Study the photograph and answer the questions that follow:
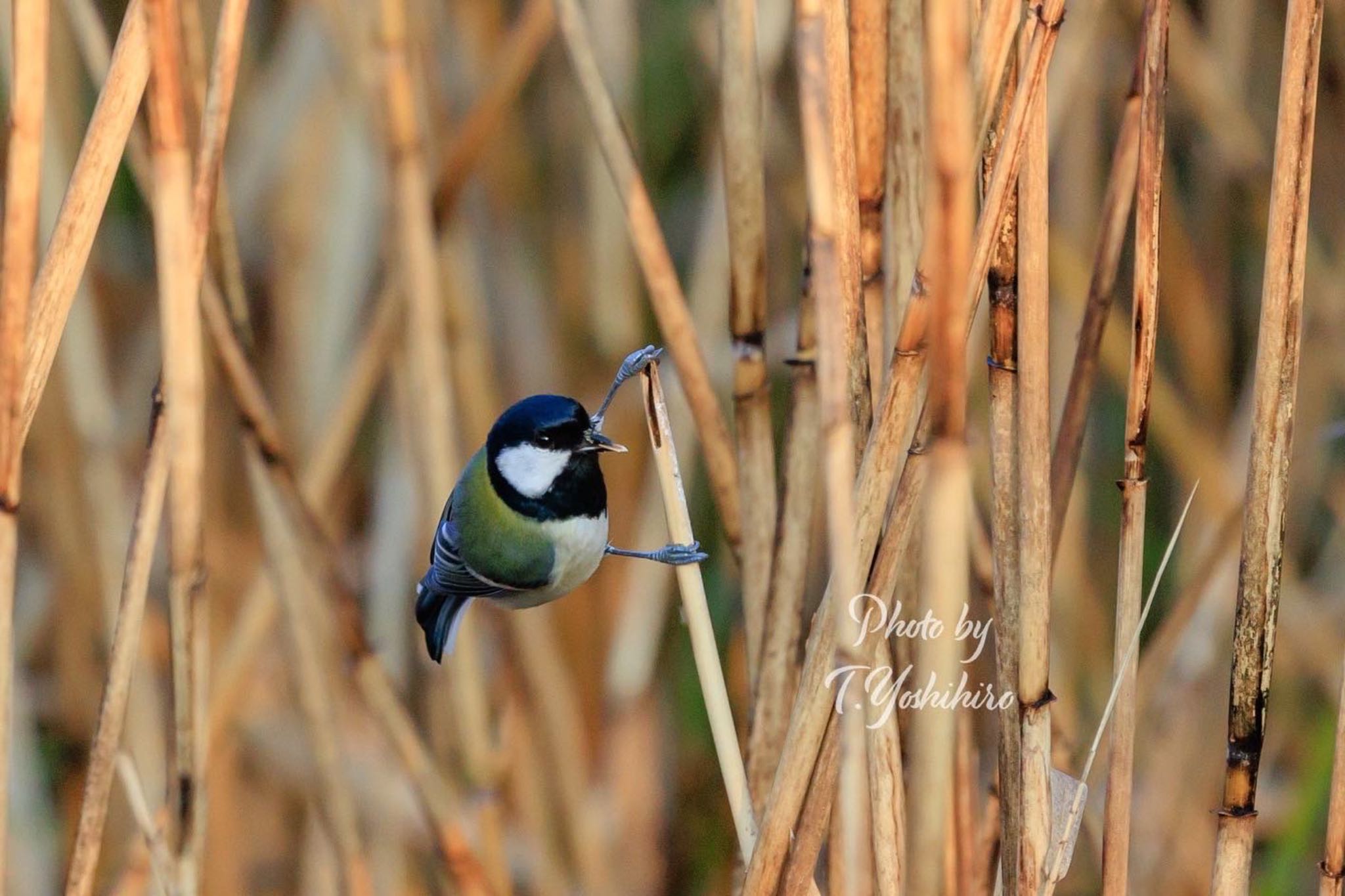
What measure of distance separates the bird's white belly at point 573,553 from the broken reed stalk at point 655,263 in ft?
0.68

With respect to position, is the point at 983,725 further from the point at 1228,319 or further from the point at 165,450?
the point at 165,450

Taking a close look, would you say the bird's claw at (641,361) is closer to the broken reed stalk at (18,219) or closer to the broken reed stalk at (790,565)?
the broken reed stalk at (790,565)

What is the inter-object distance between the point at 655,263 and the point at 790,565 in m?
0.28

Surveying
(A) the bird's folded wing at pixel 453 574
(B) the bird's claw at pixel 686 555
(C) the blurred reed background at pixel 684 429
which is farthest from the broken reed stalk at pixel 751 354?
(A) the bird's folded wing at pixel 453 574

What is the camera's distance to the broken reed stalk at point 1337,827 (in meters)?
0.83

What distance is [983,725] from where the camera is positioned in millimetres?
1617

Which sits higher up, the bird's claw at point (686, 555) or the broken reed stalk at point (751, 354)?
the broken reed stalk at point (751, 354)

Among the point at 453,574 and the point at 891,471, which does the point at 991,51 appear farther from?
the point at 453,574

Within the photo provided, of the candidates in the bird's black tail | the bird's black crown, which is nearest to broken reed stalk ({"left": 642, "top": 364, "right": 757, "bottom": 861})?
the bird's black crown

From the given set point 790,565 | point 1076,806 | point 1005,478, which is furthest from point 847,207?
point 1076,806

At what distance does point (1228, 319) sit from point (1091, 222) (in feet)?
1.03

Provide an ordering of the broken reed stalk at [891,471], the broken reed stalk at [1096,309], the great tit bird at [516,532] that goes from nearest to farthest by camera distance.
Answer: the broken reed stalk at [891,471]
the broken reed stalk at [1096,309]
the great tit bird at [516,532]

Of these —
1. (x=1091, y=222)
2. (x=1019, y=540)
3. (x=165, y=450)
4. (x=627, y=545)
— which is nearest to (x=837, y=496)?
(x=1019, y=540)

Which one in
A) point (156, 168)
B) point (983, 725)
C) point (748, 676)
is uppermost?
point (156, 168)
